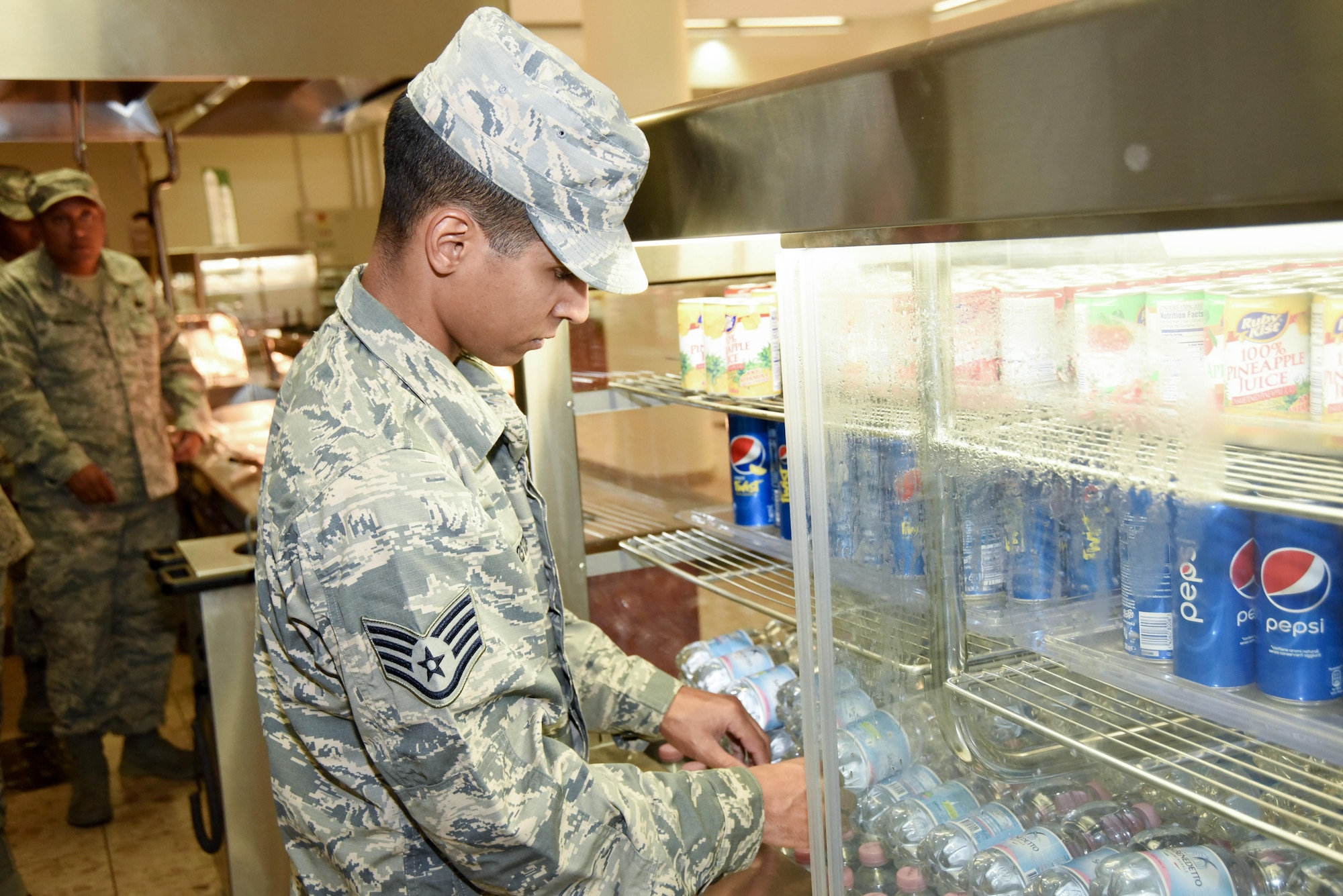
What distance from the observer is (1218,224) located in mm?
751

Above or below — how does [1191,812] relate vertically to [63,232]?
below

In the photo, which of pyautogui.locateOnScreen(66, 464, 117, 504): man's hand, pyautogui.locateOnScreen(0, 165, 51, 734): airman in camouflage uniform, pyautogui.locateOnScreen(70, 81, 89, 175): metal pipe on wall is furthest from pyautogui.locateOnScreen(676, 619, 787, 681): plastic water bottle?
pyautogui.locateOnScreen(0, 165, 51, 734): airman in camouflage uniform

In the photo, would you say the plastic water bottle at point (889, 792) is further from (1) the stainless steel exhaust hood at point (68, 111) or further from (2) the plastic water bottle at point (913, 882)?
(1) the stainless steel exhaust hood at point (68, 111)

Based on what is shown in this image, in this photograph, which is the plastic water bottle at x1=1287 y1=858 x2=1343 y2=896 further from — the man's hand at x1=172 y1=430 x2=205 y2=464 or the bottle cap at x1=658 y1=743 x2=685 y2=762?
the man's hand at x1=172 y1=430 x2=205 y2=464

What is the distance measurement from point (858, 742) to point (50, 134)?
Result: 2.81 meters

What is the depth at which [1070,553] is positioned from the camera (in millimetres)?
1200

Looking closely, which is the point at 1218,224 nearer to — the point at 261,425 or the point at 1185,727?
the point at 1185,727

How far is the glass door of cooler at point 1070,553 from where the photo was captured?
0.93m

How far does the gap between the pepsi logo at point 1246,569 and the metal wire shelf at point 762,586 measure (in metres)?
0.38

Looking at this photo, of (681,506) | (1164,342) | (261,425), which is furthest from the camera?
(261,425)

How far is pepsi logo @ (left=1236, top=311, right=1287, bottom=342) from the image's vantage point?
2.95 ft

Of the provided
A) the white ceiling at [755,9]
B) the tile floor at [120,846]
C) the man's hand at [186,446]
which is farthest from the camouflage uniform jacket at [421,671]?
the white ceiling at [755,9]

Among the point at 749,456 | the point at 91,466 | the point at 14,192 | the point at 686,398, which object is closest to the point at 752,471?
the point at 749,456

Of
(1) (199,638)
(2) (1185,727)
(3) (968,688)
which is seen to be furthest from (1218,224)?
(1) (199,638)
